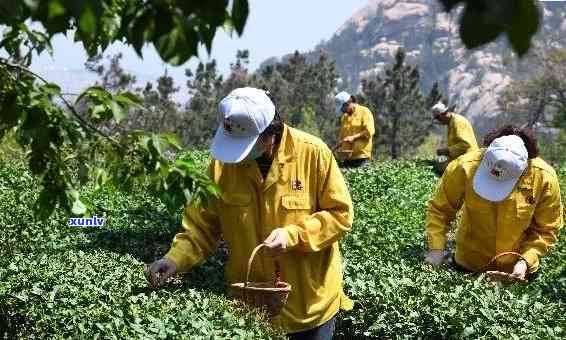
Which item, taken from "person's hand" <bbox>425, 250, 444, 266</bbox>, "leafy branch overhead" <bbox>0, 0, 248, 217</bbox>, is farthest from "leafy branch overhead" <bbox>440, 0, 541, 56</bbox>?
"person's hand" <bbox>425, 250, 444, 266</bbox>

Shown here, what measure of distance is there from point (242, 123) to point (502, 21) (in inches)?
93.8

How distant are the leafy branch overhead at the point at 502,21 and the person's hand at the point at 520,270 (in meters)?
3.88

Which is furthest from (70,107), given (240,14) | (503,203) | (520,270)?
(520,270)

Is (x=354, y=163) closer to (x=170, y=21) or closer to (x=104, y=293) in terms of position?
(x=104, y=293)

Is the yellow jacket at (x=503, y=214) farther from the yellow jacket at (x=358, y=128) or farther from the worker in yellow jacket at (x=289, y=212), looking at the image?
the yellow jacket at (x=358, y=128)

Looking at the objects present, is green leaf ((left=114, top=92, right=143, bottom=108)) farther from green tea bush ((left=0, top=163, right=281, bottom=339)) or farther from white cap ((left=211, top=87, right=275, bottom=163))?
white cap ((left=211, top=87, right=275, bottom=163))

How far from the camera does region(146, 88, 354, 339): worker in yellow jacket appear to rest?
3.51 meters

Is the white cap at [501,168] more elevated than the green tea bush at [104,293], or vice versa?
the white cap at [501,168]

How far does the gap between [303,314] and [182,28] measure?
2489 mm

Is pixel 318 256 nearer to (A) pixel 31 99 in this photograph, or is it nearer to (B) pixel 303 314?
(B) pixel 303 314

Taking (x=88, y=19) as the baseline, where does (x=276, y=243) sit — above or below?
below

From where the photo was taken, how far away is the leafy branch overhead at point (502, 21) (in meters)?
1.03

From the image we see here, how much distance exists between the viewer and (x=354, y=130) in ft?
43.9

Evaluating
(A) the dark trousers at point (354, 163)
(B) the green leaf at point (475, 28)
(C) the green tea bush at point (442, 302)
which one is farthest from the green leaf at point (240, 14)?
(A) the dark trousers at point (354, 163)
